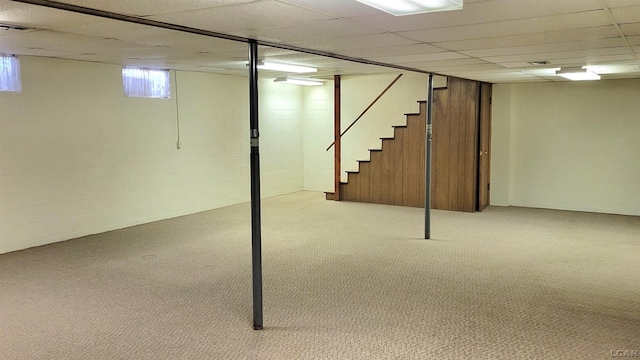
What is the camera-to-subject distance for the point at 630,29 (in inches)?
118

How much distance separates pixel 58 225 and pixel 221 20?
13.4ft

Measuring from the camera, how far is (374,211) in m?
7.61

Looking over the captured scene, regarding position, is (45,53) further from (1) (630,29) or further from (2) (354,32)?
(1) (630,29)

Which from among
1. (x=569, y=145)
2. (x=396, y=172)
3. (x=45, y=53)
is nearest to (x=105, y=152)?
(x=45, y=53)

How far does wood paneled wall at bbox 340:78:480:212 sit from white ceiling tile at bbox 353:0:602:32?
15.1ft

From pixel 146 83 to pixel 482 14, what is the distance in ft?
16.9

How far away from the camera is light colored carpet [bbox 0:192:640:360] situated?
315 centimetres

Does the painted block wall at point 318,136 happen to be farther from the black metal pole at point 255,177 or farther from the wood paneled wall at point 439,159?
the black metal pole at point 255,177

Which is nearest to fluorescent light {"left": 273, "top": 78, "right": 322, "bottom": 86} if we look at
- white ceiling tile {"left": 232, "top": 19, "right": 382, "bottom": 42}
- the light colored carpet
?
the light colored carpet

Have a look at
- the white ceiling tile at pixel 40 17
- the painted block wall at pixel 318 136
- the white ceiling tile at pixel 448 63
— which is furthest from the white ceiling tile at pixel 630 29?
the painted block wall at pixel 318 136

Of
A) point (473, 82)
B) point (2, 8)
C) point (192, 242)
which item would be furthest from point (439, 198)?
point (2, 8)

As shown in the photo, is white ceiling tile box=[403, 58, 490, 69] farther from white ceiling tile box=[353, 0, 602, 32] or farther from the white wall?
the white wall

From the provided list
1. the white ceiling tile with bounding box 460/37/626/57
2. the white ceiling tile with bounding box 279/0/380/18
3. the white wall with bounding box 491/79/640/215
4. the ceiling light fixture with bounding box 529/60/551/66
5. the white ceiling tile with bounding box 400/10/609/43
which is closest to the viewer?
the white ceiling tile with bounding box 279/0/380/18

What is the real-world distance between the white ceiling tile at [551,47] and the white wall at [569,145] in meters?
3.97
